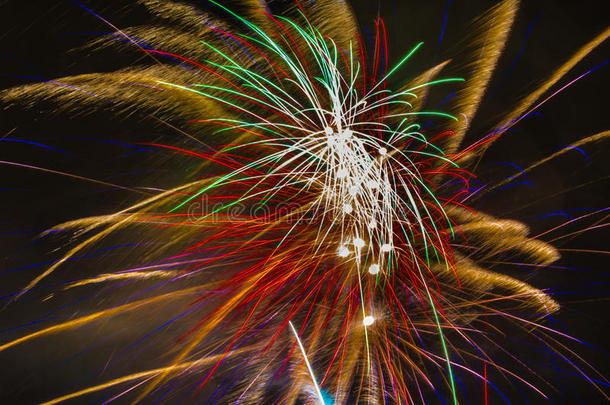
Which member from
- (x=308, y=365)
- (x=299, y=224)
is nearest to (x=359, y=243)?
(x=299, y=224)

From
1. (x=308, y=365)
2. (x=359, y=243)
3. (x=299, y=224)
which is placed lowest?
(x=308, y=365)

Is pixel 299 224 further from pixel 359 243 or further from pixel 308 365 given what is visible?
pixel 308 365

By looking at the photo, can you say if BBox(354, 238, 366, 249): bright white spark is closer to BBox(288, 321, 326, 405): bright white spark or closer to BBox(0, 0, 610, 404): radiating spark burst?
BBox(0, 0, 610, 404): radiating spark burst

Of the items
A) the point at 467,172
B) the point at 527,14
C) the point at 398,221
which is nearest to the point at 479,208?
the point at 467,172

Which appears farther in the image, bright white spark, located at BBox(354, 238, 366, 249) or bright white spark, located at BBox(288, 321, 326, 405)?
bright white spark, located at BBox(354, 238, 366, 249)

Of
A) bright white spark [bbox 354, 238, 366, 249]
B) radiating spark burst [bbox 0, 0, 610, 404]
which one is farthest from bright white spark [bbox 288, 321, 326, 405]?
bright white spark [bbox 354, 238, 366, 249]

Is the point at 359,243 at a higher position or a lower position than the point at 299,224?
lower

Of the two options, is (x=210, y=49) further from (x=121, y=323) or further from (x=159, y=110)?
(x=121, y=323)

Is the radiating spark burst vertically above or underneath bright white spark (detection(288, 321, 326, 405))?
above

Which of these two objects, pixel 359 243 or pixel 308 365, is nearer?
pixel 308 365

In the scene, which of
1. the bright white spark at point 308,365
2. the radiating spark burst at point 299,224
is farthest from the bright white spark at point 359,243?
the bright white spark at point 308,365
